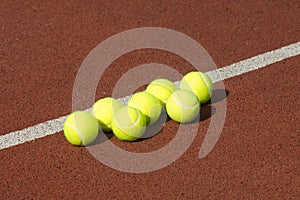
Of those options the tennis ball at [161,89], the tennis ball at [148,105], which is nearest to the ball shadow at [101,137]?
the tennis ball at [148,105]

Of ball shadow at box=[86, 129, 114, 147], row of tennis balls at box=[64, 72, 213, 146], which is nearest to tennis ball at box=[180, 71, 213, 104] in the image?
row of tennis balls at box=[64, 72, 213, 146]

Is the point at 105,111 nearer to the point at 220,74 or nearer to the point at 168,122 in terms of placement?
the point at 168,122

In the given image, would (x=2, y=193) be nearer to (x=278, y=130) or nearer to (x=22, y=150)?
(x=22, y=150)

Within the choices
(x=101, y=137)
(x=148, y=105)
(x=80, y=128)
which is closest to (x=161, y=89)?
(x=148, y=105)

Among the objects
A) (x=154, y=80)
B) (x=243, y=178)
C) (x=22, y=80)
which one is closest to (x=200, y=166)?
(x=243, y=178)

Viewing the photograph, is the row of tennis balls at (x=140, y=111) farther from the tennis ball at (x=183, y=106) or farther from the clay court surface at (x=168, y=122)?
the clay court surface at (x=168, y=122)

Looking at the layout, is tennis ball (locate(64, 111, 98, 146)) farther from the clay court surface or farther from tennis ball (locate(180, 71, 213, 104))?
tennis ball (locate(180, 71, 213, 104))
